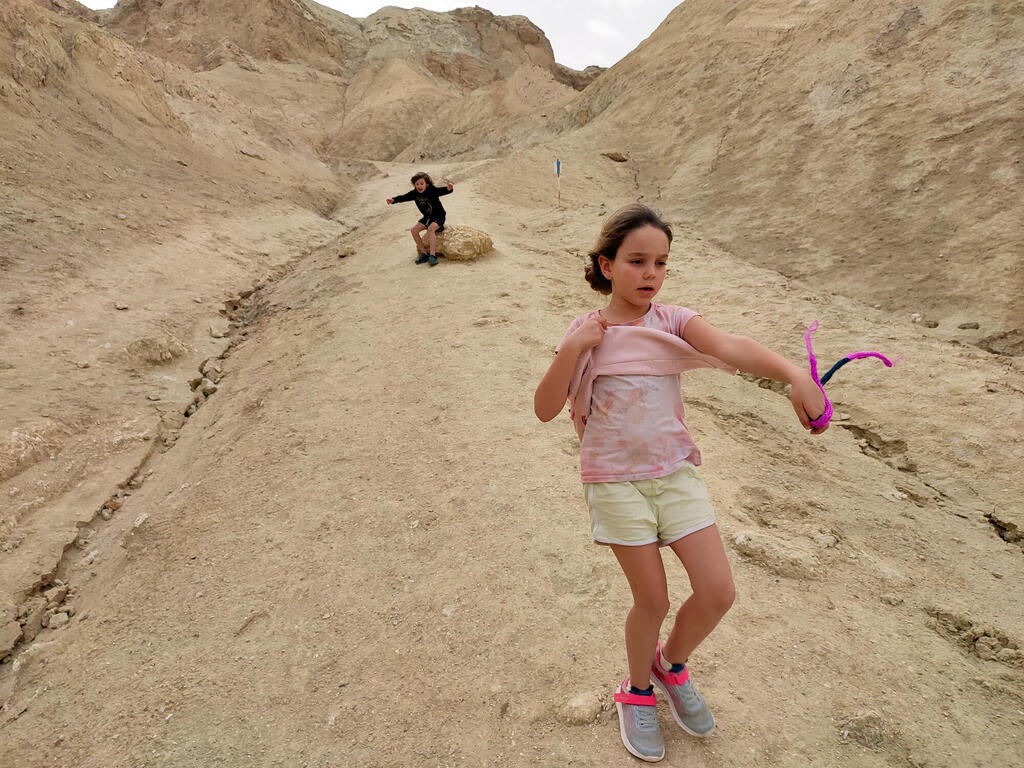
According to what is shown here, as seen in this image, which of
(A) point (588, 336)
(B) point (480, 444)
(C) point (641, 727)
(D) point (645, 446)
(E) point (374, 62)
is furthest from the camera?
(E) point (374, 62)

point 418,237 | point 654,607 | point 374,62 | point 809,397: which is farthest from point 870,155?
point 374,62

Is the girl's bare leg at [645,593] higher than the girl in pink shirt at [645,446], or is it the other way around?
the girl in pink shirt at [645,446]

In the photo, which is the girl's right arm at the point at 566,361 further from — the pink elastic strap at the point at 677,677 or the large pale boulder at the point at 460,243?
the large pale boulder at the point at 460,243

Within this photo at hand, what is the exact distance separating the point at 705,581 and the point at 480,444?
2.12 metres

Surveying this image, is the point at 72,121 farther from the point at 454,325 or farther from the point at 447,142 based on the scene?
the point at 447,142

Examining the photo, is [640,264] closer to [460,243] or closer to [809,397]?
[809,397]

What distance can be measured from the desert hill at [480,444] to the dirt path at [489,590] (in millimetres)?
15

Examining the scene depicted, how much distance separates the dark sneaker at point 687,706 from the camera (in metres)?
1.72

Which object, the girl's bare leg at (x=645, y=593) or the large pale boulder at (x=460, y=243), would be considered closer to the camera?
the girl's bare leg at (x=645, y=593)

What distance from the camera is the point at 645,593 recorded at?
1.54 m

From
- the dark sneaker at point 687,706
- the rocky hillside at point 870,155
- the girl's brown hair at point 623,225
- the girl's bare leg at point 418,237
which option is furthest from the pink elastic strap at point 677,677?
the girl's bare leg at point 418,237

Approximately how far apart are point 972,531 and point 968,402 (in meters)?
1.25

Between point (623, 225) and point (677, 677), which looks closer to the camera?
point (623, 225)

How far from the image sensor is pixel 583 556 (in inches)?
101
